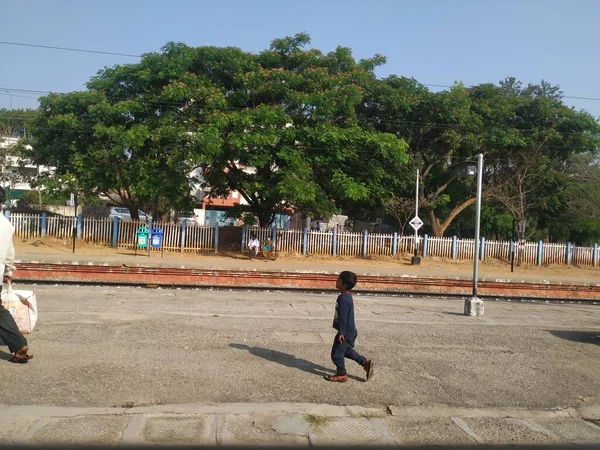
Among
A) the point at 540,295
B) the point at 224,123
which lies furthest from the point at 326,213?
the point at 540,295

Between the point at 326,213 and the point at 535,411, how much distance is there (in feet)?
68.8

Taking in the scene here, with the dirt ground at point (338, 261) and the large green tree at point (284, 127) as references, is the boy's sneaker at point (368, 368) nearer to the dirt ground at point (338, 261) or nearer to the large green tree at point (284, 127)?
the dirt ground at point (338, 261)

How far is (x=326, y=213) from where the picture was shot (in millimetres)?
26375

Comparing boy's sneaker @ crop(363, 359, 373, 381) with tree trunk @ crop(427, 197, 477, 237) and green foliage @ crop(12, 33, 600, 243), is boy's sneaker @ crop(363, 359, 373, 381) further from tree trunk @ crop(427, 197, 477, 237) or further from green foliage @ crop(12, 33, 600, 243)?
tree trunk @ crop(427, 197, 477, 237)

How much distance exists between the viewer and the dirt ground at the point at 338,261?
2559cm

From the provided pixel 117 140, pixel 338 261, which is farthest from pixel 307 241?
pixel 117 140

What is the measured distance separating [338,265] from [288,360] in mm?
19932

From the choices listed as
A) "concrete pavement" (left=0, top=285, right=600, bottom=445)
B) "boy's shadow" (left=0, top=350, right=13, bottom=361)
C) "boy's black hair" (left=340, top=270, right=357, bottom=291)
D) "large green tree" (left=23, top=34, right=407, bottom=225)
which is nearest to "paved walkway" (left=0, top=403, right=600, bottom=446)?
"concrete pavement" (left=0, top=285, right=600, bottom=445)

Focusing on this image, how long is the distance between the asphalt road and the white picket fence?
16.5m

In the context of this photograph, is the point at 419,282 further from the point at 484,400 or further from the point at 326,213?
the point at 484,400

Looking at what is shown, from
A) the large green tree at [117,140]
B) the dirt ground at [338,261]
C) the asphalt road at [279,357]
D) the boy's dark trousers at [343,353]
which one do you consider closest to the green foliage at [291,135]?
the large green tree at [117,140]

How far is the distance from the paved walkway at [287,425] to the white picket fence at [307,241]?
2311 cm

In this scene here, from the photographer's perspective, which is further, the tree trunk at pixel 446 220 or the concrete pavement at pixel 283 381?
the tree trunk at pixel 446 220

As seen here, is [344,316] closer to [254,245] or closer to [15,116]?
[254,245]
